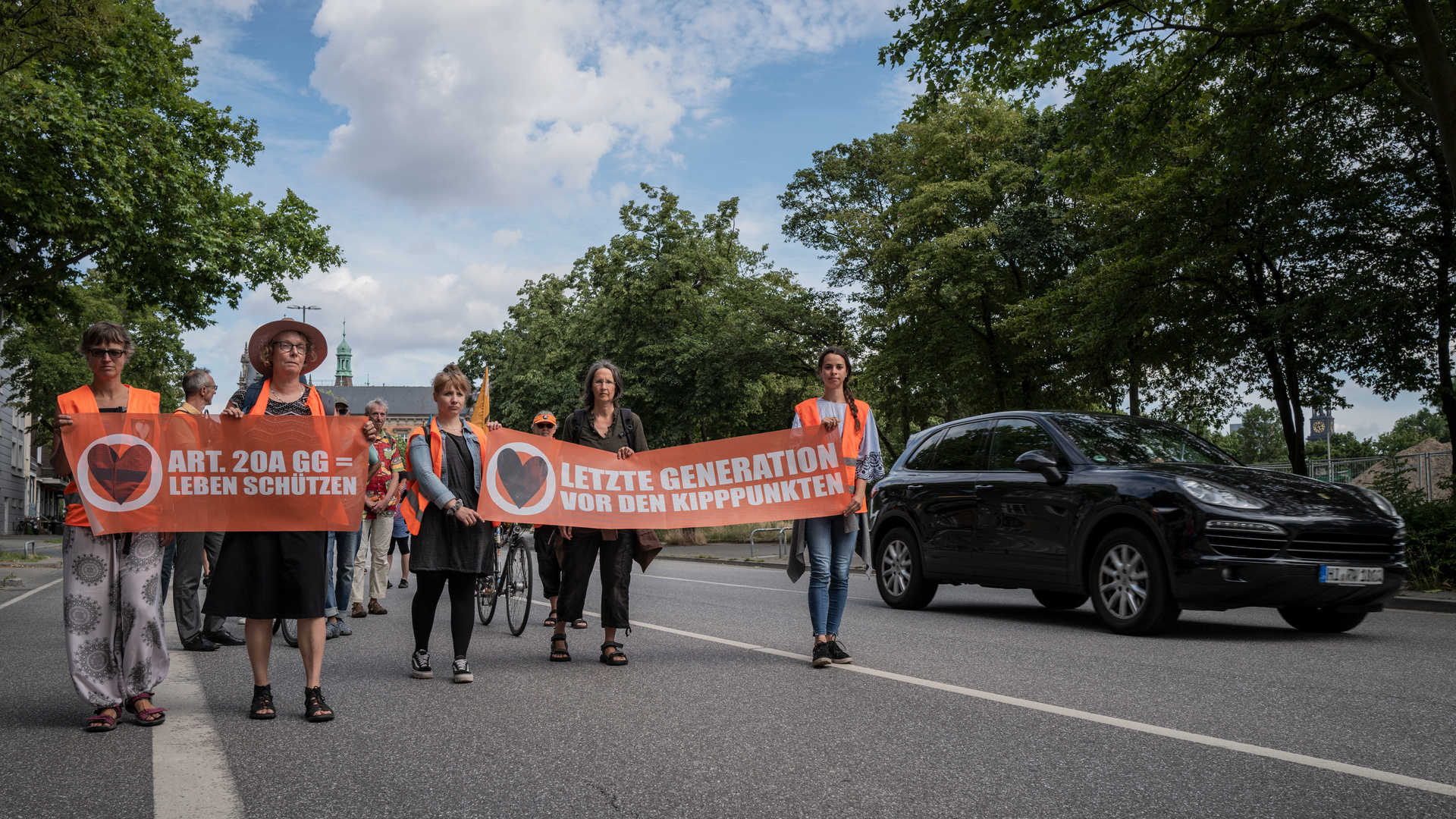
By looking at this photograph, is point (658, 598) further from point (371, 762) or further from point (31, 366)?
point (31, 366)

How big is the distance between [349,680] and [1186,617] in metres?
6.95

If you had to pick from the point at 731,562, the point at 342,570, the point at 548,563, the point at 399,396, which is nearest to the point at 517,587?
the point at 548,563

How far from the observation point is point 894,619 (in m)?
9.56

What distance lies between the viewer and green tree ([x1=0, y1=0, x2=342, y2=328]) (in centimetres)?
1565

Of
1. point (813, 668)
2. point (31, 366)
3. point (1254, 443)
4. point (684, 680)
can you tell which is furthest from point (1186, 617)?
point (1254, 443)

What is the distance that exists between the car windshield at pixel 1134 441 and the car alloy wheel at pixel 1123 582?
86cm

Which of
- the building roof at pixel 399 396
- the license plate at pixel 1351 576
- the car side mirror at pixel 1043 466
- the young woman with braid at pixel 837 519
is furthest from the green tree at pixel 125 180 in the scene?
the building roof at pixel 399 396

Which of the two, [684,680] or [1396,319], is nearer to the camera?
[684,680]

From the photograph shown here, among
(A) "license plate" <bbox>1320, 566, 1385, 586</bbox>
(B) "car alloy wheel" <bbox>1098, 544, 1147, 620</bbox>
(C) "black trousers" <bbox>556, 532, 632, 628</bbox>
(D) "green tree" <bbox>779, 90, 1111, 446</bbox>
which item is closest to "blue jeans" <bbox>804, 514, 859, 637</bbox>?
(C) "black trousers" <bbox>556, 532, 632, 628</bbox>

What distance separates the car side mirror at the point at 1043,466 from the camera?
8.75 m

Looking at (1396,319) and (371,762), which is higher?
(1396,319)

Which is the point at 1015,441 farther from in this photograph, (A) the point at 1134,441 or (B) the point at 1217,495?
(B) the point at 1217,495

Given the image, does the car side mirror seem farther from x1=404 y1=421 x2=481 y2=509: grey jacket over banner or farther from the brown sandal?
the brown sandal

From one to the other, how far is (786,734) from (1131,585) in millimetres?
4299
